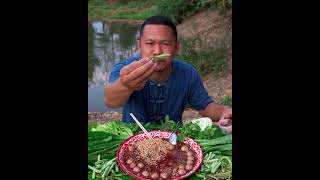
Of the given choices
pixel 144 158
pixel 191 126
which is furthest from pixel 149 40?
pixel 144 158

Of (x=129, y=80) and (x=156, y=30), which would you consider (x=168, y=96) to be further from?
(x=129, y=80)

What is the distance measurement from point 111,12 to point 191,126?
711 centimetres

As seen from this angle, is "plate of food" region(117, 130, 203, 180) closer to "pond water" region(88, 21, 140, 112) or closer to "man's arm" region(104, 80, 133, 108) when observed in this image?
"man's arm" region(104, 80, 133, 108)

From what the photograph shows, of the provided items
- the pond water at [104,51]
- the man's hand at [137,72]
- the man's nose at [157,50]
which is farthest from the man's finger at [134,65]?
the pond water at [104,51]

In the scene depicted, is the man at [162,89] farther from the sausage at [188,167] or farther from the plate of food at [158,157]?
the sausage at [188,167]

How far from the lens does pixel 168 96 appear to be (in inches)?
81.5

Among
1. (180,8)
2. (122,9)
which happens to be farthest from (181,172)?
(122,9)

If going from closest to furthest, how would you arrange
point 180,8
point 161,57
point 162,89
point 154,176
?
1. point 154,176
2. point 161,57
3. point 162,89
4. point 180,8

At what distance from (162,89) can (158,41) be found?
1.24 feet

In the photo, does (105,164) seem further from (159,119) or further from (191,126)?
(159,119)

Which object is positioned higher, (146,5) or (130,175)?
(146,5)

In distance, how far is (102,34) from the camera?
7.12 metres

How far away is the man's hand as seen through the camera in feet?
4.62
